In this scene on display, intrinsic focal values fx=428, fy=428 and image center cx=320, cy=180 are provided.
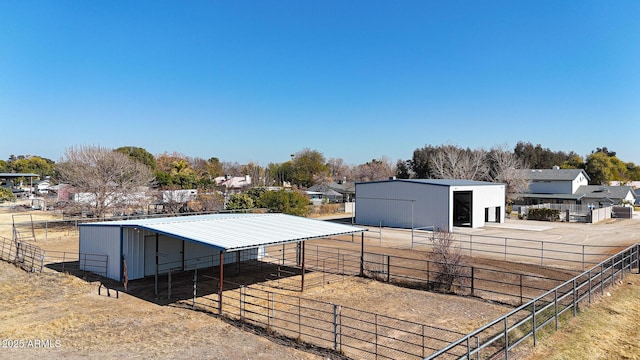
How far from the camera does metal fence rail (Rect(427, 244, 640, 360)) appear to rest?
993cm

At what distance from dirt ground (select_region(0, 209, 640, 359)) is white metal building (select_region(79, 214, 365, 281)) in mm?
1825

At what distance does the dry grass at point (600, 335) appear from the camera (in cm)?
1115

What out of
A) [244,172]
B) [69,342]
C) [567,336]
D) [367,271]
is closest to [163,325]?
[69,342]

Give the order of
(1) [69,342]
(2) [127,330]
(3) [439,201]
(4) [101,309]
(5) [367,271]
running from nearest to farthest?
(1) [69,342]
(2) [127,330]
(4) [101,309]
(5) [367,271]
(3) [439,201]

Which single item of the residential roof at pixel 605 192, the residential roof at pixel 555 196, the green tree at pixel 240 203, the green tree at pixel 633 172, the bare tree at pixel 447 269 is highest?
the green tree at pixel 633 172

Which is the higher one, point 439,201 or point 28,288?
point 439,201

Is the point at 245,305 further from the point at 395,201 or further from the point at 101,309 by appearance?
the point at 395,201

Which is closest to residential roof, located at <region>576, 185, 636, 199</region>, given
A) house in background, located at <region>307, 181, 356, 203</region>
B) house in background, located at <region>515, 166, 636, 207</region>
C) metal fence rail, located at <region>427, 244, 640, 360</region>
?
house in background, located at <region>515, 166, 636, 207</region>

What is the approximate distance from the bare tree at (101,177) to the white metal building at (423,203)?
2322 centimetres

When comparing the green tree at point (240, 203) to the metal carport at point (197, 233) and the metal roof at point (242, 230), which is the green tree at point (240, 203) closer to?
the metal roof at point (242, 230)

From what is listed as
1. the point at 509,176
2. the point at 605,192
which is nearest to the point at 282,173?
the point at 509,176

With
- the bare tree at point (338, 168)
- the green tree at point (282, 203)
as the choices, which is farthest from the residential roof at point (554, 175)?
the bare tree at point (338, 168)

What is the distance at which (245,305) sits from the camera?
15.6 m

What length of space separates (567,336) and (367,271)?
9.63m
